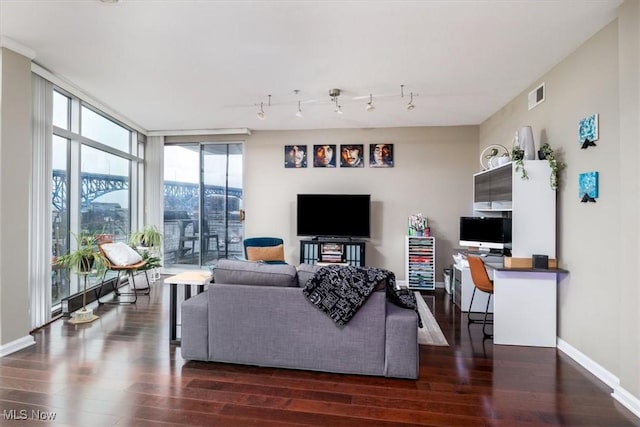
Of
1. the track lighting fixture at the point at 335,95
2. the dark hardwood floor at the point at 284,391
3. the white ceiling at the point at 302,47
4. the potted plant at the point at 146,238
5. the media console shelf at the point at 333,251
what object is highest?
the white ceiling at the point at 302,47

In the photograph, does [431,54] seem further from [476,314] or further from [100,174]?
[100,174]

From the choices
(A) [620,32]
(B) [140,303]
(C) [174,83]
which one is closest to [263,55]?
(C) [174,83]

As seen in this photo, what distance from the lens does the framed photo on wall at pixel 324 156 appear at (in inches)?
219

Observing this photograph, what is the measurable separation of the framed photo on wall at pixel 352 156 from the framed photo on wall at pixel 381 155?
17cm

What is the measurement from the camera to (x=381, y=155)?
5.42 meters

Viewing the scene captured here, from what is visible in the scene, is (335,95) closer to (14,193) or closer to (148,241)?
(14,193)

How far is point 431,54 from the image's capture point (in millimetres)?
2893

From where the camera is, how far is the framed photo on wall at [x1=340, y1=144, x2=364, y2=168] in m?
5.48

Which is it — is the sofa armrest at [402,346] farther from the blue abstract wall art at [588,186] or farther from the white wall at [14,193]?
the white wall at [14,193]

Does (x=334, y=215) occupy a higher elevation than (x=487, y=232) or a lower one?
higher

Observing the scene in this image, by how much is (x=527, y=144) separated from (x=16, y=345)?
5280mm

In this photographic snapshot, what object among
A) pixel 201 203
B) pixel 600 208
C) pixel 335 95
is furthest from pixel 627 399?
pixel 201 203

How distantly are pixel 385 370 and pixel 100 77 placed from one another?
419 centimetres

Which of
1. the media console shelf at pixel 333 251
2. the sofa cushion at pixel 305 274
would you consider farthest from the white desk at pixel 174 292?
the media console shelf at pixel 333 251
